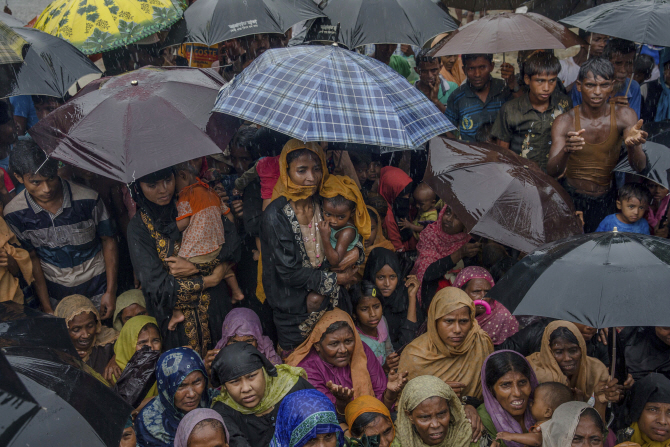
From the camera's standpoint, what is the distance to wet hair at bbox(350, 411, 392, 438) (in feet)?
13.5

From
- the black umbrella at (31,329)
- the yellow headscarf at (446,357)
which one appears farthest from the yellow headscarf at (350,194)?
the black umbrella at (31,329)

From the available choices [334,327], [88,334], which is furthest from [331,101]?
[88,334]

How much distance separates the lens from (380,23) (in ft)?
19.6

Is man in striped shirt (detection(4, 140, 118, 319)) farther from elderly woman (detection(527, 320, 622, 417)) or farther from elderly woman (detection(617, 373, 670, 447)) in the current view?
elderly woman (detection(617, 373, 670, 447))

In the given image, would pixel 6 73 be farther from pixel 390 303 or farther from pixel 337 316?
pixel 390 303

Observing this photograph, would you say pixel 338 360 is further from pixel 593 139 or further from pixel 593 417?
pixel 593 139

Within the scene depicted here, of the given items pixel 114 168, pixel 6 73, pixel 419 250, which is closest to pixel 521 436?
pixel 419 250

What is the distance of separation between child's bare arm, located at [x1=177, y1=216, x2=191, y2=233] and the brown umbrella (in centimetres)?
192

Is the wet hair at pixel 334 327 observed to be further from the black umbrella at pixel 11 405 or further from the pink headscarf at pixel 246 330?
the black umbrella at pixel 11 405

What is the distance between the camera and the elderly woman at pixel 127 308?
527 cm

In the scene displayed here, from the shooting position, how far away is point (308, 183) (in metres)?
4.41

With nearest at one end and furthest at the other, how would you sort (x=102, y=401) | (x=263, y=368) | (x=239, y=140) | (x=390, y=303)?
(x=102, y=401), (x=263, y=368), (x=390, y=303), (x=239, y=140)

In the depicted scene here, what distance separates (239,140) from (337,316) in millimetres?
2086

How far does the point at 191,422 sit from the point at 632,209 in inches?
155
